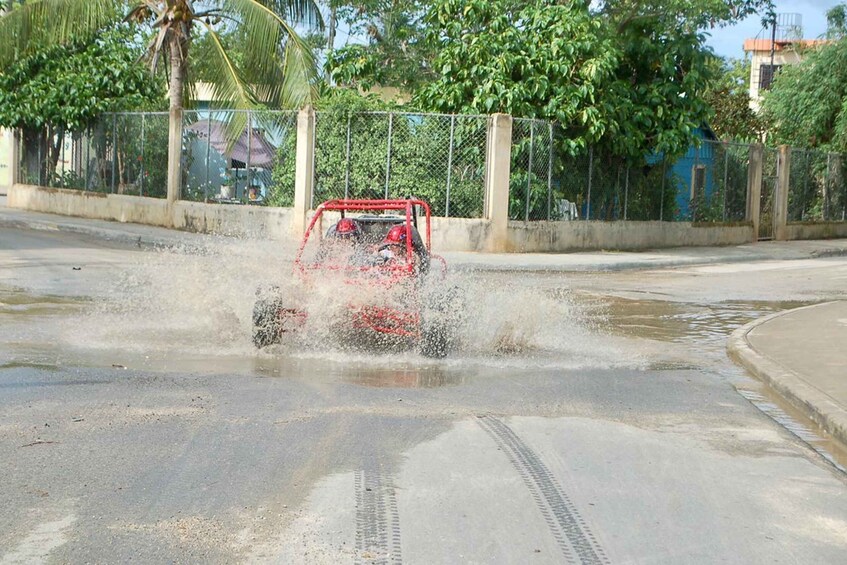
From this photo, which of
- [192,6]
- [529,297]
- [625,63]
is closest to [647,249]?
[625,63]

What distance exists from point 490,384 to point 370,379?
3.08ft

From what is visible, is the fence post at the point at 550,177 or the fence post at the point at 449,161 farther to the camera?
the fence post at the point at 550,177

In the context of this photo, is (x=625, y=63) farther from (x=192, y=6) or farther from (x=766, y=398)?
(x=766, y=398)

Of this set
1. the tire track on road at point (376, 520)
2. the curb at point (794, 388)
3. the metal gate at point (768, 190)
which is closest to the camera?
the tire track on road at point (376, 520)

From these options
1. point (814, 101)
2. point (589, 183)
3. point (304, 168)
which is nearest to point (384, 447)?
point (304, 168)

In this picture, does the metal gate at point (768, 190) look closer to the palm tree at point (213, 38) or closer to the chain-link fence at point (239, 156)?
the palm tree at point (213, 38)

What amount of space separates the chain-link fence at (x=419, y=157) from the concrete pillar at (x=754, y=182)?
11.7 m

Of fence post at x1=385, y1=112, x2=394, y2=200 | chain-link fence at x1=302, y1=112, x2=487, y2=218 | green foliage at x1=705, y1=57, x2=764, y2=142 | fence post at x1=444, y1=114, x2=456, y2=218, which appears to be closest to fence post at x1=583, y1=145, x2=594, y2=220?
chain-link fence at x1=302, y1=112, x2=487, y2=218

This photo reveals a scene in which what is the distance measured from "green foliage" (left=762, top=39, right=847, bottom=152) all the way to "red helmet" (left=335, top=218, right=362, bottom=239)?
96.1ft

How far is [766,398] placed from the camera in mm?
9258

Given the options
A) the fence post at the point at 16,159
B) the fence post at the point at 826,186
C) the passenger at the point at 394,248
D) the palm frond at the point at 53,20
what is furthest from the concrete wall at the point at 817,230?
the passenger at the point at 394,248

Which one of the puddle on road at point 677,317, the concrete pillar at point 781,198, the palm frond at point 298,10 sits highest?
the palm frond at point 298,10

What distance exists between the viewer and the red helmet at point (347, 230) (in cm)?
1160

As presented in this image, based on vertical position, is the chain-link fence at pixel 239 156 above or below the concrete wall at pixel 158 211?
above
